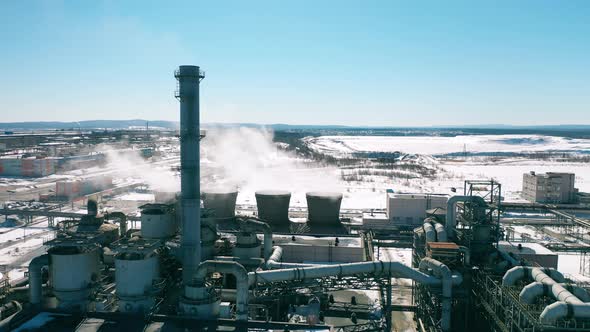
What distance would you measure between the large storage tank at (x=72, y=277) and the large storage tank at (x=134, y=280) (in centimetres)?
145

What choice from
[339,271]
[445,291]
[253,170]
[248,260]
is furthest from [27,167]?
[445,291]

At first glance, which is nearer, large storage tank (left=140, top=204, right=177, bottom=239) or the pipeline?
the pipeline

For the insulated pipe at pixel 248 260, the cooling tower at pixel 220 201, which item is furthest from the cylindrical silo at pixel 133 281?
the cooling tower at pixel 220 201

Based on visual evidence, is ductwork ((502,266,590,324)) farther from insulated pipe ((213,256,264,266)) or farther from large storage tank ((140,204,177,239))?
large storage tank ((140,204,177,239))

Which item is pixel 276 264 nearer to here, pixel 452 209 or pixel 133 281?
pixel 133 281

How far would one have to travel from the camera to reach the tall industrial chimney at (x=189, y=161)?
22.5 meters

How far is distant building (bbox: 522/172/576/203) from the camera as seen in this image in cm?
5503

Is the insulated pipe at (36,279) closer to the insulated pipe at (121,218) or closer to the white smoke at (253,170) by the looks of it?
the insulated pipe at (121,218)

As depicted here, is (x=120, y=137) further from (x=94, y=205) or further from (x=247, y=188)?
(x=94, y=205)

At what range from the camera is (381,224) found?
41.1 metres

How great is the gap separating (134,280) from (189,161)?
633 cm

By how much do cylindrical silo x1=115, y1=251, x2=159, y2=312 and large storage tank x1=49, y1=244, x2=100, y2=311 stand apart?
4.77 ft

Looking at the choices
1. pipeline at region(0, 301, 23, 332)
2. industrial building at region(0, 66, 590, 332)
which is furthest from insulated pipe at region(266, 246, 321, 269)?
pipeline at region(0, 301, 23, 332)

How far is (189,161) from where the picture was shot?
22.6 m
